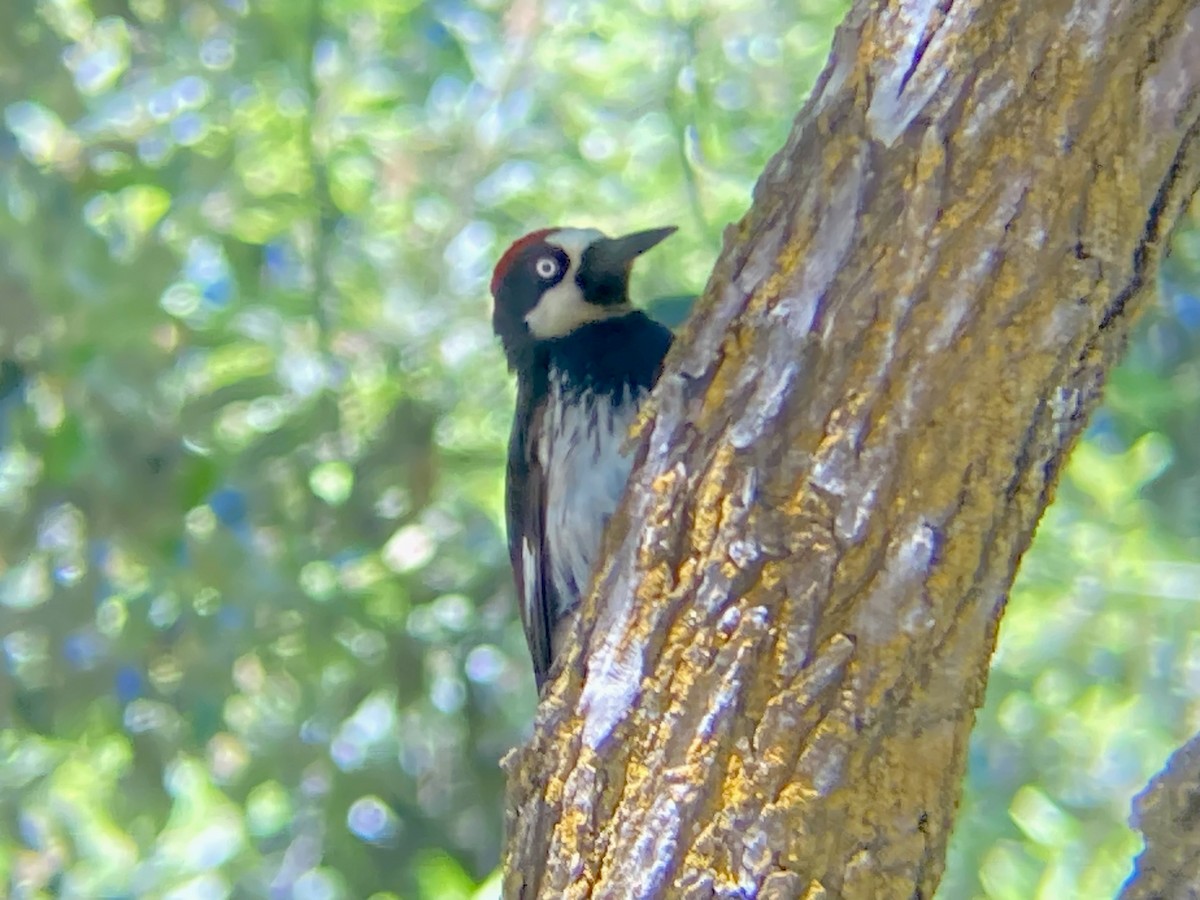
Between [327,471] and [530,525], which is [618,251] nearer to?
[530,525]

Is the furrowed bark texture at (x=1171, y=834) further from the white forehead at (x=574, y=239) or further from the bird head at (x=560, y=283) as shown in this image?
the white forehead at (x=574, y=239)

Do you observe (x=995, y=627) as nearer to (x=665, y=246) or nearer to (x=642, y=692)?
(x=642, y=692)

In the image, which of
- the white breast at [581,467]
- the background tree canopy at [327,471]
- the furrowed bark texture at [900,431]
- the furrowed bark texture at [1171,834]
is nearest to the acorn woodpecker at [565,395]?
the white breast at [581,467]

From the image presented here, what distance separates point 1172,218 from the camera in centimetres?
151

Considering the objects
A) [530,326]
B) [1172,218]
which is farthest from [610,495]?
[1172,218]

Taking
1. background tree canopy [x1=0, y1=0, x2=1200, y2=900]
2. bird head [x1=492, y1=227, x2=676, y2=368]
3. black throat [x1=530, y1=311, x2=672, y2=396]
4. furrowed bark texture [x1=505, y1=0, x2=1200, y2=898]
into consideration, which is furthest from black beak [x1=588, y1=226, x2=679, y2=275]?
furrowed bark texture [x1=505, y1=0, x2=1200, y2=898]

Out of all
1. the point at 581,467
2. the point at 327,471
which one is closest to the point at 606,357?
the point at 581,467

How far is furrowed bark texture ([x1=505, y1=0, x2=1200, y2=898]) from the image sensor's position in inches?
57.1

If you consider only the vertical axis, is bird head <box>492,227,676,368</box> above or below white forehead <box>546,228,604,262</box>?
below

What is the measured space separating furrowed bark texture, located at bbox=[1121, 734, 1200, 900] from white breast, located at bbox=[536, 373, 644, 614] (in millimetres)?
1158

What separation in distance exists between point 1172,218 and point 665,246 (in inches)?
85.8

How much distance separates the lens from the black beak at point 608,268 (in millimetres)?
2719

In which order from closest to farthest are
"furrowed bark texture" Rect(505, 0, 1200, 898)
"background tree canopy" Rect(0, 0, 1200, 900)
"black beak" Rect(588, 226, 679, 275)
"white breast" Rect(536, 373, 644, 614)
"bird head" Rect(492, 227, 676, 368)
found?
1. "furrowed bark texture" Rect(505, 0, 1200, 898)
2. "white breast" Rect(536, 373, 644, 614)
3. "black beak" Rect(588, 226, 679, 275)
4. "bird head" Rect(492, 227, 676, 368)
5. "background tree canopy" Rect(0, 0, 1200, 900)

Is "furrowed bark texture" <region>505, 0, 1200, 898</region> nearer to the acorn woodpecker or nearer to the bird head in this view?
the acorn woodpecker
